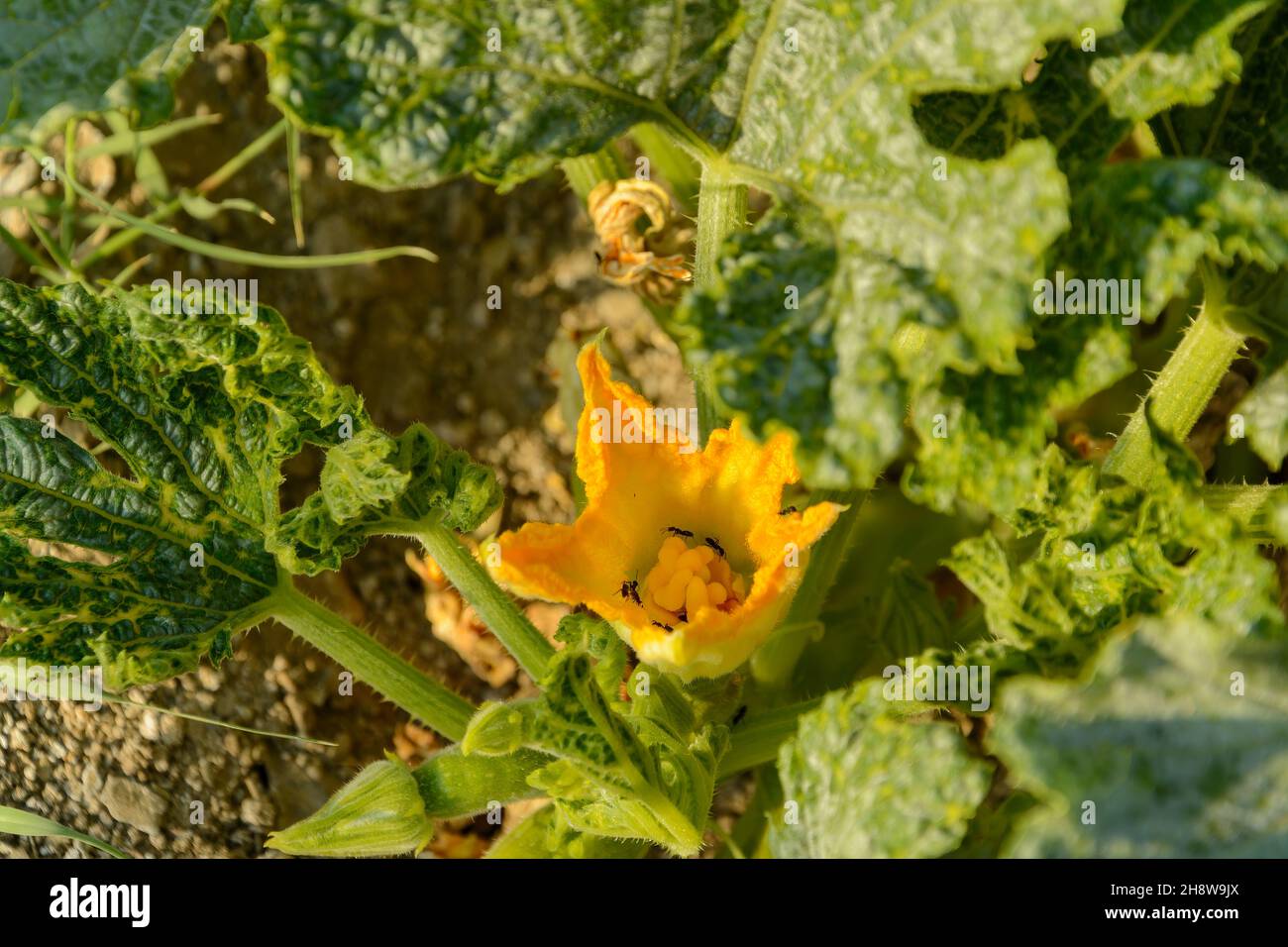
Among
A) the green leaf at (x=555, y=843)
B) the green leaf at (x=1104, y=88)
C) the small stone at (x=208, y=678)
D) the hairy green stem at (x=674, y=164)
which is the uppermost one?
the hairy green stem at (x=674, y=164)

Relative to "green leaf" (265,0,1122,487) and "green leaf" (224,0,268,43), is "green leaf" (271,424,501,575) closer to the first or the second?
"green leaf" (265,0,1122,487)

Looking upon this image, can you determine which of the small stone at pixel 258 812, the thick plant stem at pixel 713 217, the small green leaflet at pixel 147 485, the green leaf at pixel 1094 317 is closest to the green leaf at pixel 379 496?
the small green leaflet at pixel 147 485

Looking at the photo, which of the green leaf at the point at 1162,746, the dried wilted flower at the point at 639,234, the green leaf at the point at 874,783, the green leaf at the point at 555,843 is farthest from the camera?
the dried wilted flower at the point at 639,234

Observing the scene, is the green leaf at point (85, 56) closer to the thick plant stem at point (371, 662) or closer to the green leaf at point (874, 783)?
the thick plant stem at point (371, 662)

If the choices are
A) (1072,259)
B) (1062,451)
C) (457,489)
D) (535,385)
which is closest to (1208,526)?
(1062,451)

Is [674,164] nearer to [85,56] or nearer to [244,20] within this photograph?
[244,20]

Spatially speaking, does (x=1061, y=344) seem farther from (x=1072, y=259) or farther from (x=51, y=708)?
(x=51, y=708)
